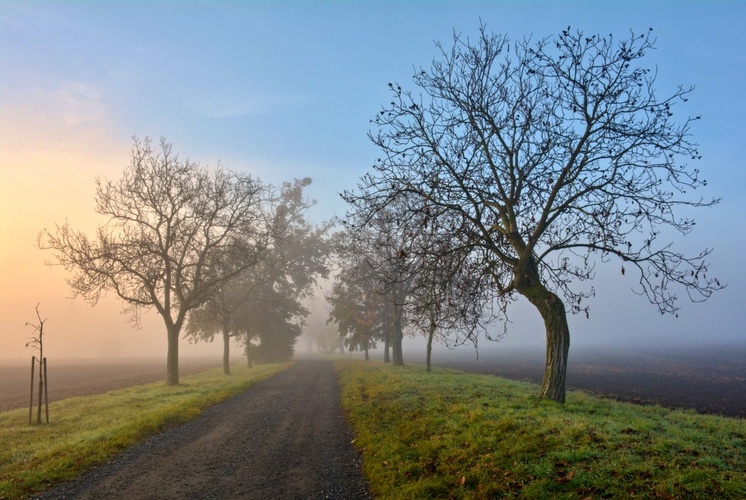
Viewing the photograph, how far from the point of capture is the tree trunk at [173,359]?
88.1 ft

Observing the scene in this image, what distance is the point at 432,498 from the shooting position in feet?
22.1

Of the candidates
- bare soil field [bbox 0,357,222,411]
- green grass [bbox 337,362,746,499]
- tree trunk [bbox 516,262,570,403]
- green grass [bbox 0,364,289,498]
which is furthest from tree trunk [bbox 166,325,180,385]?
tree trunk [bbox 516,262,570,403]

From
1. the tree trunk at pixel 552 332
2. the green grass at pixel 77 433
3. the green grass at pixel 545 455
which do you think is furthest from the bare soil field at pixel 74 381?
the tree trunk at pixel 552 332

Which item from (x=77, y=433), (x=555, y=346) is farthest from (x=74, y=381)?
(x=555, y=346)

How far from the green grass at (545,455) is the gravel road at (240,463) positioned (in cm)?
A: 81

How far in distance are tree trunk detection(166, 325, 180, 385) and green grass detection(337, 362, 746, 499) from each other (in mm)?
19355

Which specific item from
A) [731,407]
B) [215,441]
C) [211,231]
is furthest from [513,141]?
[211,231]

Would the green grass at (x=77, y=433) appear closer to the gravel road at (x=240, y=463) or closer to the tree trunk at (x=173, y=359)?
the gravel road at (x=240, y=463)

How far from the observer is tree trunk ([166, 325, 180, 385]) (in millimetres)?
26844

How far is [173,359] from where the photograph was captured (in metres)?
27.4

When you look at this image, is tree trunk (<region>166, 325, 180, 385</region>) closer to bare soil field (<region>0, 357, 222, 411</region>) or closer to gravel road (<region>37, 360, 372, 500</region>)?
bare soil field (<region>0, 357, 222, 411</region>)

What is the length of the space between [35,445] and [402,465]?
9880 mm

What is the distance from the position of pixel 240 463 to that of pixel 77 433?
6.85 metres

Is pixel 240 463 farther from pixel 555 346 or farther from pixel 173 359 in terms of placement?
pixel 173 359
